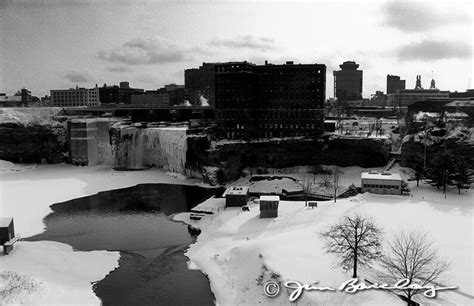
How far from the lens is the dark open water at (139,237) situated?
3966cm

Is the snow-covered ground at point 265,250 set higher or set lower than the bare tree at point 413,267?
lower

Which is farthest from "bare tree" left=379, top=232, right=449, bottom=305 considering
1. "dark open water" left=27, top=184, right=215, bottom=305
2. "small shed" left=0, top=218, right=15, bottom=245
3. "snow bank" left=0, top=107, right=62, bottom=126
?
"snow bank" left=0, top=107, right=62, bottom=126

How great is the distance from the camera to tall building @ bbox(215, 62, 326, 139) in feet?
313

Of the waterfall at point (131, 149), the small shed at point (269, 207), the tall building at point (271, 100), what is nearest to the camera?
the small shed at point (269, 207)

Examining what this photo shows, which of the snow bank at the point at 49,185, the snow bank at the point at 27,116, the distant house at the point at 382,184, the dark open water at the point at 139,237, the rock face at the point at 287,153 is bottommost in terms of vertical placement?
the dark open water at the point at 139,237

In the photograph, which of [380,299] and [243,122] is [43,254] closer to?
[380,299]

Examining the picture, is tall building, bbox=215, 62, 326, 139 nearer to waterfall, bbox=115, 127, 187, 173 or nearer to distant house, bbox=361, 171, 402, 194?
waterfall, bbox=115, 127, 187, 173

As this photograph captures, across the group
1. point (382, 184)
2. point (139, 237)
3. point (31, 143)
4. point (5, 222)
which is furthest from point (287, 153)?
point (31, 143)

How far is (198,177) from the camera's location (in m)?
93.2

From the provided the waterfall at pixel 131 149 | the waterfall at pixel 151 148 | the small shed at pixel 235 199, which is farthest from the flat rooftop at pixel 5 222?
the waterfall at pixel 131 149

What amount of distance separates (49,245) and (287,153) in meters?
55.2

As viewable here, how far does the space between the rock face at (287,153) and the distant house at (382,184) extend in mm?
23555

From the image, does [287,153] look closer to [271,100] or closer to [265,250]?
Result: [271,100]

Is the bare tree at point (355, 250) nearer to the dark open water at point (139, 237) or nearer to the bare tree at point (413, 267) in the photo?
the bare tree at point (413, 267)
